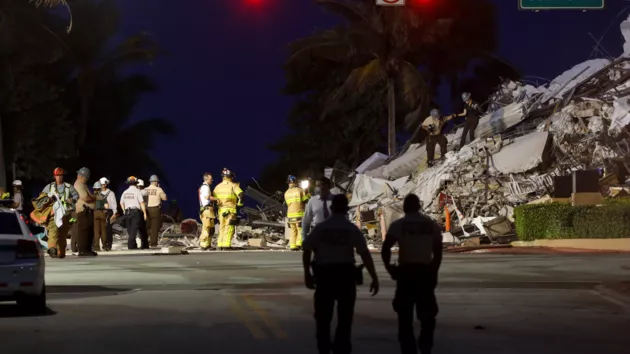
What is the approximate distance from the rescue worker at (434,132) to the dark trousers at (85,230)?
47.2 feet

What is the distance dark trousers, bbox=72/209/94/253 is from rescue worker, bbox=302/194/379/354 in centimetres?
1743

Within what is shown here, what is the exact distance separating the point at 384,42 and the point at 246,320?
38.1m

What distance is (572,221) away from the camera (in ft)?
97.7

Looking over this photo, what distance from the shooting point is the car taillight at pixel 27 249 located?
13775mm

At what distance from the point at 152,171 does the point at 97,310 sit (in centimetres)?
4354

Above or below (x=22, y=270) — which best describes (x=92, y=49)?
above

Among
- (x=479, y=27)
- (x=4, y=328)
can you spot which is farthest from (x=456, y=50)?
(x=4, y=328)

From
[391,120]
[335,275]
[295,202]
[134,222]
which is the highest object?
[391,120]

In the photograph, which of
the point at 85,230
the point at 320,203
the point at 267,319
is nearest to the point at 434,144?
the point at 85,230

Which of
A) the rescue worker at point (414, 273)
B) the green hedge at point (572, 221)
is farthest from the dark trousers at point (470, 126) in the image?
the rescue worker at point (414, 273)

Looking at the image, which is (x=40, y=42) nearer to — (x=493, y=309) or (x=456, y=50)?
(x=456, y=50)

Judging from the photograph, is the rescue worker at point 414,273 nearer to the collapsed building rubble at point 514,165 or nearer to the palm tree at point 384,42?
the collapsed building rubble at point 514,165

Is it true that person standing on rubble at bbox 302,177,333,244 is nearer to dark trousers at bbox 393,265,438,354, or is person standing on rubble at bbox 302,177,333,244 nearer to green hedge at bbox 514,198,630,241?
dark trousers at bbox 393,265,438,354

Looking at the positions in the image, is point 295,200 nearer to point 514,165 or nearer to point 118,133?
point 514,165
